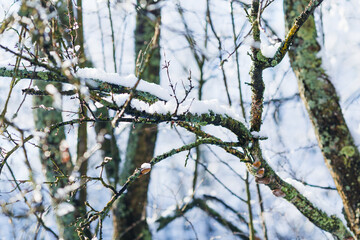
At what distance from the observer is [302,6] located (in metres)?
2.41

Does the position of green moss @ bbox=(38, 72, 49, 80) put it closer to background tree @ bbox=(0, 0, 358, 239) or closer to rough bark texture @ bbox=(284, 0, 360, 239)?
background tree @ bbox=(0, 0, 358, 239)

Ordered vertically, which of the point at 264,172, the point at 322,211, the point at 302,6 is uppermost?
the point at 302,6

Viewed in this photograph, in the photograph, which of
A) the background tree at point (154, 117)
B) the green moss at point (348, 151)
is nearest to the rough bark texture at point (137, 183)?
the background tree at point (154, 117)

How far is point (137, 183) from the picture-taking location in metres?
3.91

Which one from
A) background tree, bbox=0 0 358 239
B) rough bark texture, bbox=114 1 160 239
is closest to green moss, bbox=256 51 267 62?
background tree, bbox=0 0 358 239

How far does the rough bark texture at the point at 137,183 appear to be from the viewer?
3.79 metres

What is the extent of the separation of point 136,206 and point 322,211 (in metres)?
2.42

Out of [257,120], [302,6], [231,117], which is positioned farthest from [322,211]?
[302,6]

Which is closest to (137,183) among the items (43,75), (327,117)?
(327,117)

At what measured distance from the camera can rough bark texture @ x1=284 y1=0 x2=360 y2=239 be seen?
2.18 metres

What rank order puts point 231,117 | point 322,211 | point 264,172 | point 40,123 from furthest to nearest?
point 40,123
point 322,211
point 264,172
point 231,117

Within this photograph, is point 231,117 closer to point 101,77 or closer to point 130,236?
point 101,77

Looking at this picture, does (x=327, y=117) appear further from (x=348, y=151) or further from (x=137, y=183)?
(x=137, y=183)

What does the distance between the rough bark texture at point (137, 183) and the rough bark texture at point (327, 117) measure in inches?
77.7
